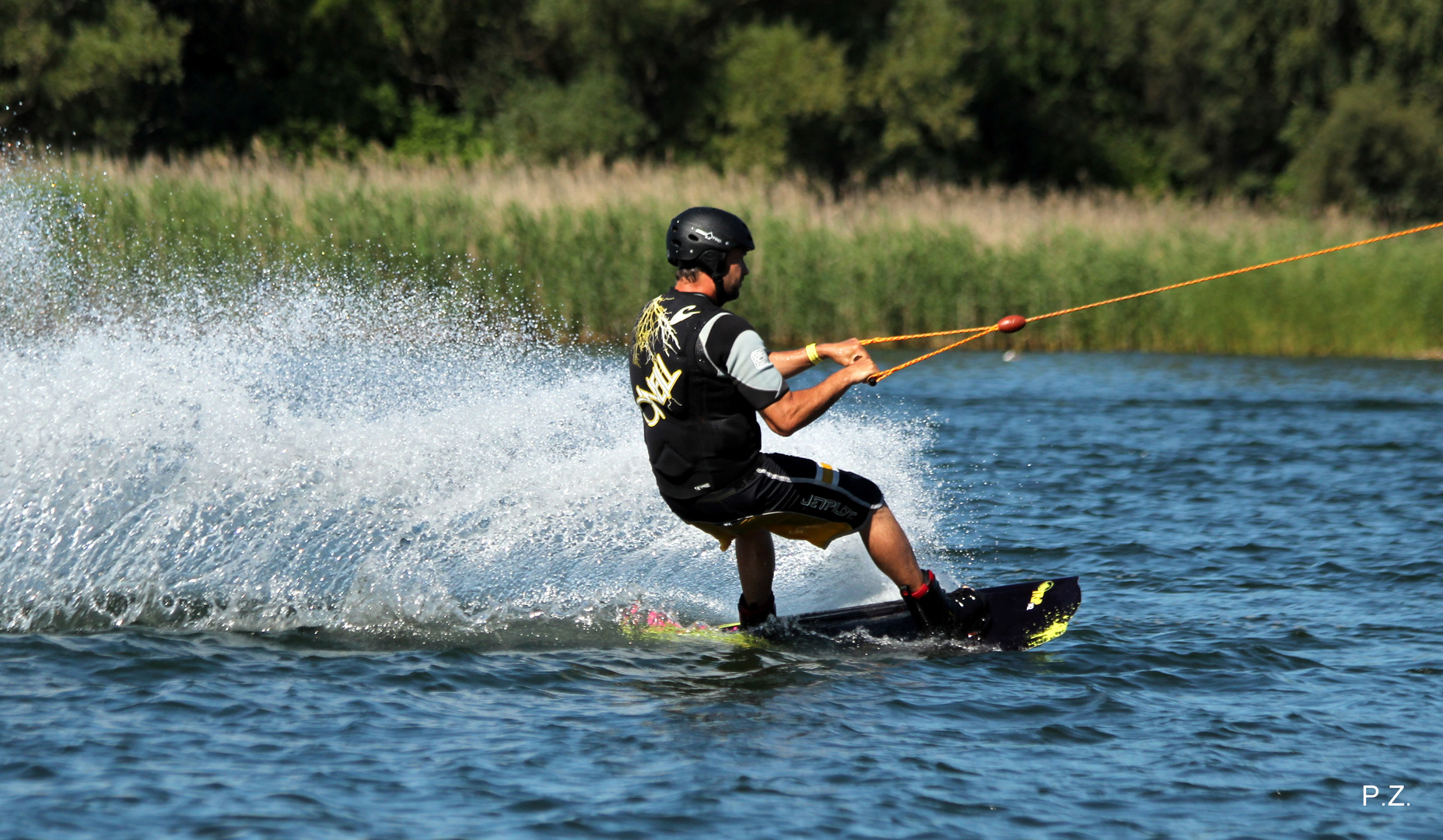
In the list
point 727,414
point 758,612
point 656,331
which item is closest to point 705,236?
point 656,331

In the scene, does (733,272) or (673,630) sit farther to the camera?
(673,630)

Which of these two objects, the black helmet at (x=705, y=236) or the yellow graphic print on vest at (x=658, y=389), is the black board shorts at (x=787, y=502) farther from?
the black helmet at (x=705, y=236)

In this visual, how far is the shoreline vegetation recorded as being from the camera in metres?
17.5

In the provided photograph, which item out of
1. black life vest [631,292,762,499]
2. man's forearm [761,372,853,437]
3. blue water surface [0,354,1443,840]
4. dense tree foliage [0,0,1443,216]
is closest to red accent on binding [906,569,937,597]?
blue water surface [0,354,1443,840]

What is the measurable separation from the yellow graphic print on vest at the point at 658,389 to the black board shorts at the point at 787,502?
358 millimetres

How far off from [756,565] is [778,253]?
42.6 ft

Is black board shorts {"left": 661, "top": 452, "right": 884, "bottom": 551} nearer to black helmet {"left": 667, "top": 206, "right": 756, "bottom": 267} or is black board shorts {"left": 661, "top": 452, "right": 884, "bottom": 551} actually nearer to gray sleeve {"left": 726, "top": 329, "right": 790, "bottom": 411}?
gray sleeve {"left": 726, "top": 329, "right": 790, "bottom": 411}

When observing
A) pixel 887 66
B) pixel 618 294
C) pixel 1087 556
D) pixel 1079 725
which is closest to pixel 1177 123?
pixel 887 66

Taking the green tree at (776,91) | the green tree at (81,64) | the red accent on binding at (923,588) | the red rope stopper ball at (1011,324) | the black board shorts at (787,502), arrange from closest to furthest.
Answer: the black board shorts at (787,502) → the red rope stopper ball at (1011,324) → the red accent on binding at (923,588) → the green tree at (81,64) → the green tree at (776,91)

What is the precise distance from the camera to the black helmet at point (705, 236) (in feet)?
20.6

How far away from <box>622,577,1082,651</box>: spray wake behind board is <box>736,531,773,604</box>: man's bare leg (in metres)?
0.14

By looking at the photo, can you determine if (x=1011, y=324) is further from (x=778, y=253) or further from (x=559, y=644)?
(x=778, y=253)

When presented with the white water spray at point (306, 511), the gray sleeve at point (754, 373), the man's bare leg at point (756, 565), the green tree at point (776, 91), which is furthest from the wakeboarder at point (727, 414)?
the green tree at point (776, 91)

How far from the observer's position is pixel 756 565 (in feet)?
22.4
